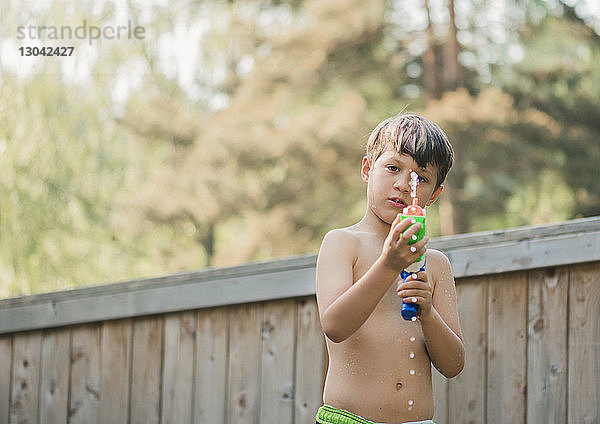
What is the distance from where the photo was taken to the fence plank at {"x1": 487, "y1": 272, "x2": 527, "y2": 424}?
2.85m

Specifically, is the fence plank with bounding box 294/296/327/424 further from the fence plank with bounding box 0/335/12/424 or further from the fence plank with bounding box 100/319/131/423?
the fence plank with bounding box 0/335/12/424

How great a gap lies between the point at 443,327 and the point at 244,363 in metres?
1.36

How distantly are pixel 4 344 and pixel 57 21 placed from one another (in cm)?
1007

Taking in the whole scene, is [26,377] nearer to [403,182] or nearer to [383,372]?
[383,372]

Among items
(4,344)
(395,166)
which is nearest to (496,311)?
(395,166)

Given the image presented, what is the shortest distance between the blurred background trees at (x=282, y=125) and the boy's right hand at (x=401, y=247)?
31.0ft

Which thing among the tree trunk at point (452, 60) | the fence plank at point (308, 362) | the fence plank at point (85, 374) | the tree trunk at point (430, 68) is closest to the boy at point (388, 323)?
the fence plank at point (308, 362)

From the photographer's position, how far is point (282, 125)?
1249cm

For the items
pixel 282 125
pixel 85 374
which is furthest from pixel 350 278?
pixel 282 125

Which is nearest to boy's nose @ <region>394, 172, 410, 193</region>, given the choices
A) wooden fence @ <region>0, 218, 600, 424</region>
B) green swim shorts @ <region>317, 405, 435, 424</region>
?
green swim shorts @ <region>317, 405, 435, 424</region>

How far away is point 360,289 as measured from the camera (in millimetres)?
1887

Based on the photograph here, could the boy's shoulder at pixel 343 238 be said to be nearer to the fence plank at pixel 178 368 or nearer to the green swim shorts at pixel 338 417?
the green swim shorts at pixel 338 417

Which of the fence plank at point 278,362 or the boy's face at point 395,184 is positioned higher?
the boy's face at point 395,184

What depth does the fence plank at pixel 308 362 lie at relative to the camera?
3.10 m
